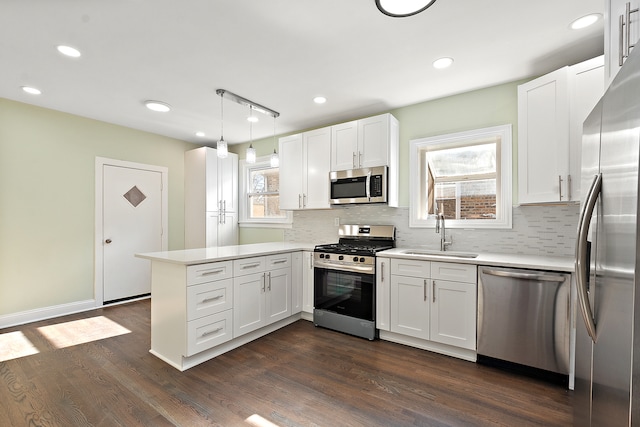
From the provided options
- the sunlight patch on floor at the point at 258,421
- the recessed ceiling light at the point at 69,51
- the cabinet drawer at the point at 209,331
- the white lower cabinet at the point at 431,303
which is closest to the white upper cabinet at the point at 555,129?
the white lower cabinet at the point at 431,303

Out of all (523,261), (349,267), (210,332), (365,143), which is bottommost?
(210,332)

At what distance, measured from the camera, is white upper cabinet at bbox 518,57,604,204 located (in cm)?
215

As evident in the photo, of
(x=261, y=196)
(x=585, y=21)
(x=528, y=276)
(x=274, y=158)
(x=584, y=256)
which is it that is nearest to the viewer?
(x=584, y=256)

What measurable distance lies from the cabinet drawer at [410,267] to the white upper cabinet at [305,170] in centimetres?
121

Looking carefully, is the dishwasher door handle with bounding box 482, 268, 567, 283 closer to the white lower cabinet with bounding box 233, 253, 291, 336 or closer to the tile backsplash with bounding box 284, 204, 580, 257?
the tile backsplash with bounding box 284, 204, 580, 257

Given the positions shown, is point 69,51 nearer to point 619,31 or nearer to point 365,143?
point 365,143

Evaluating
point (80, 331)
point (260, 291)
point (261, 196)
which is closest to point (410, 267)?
point (260, 291)

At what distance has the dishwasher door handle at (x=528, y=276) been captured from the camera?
2117mm

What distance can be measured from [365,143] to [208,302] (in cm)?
235

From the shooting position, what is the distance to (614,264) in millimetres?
830

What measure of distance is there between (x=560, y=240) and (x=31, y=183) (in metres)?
5.61

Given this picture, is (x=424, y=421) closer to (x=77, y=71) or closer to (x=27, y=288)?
(x=77, y=71)

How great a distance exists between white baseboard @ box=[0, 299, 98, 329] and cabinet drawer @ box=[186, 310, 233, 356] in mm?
2514

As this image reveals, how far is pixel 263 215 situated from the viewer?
4.99 metres
